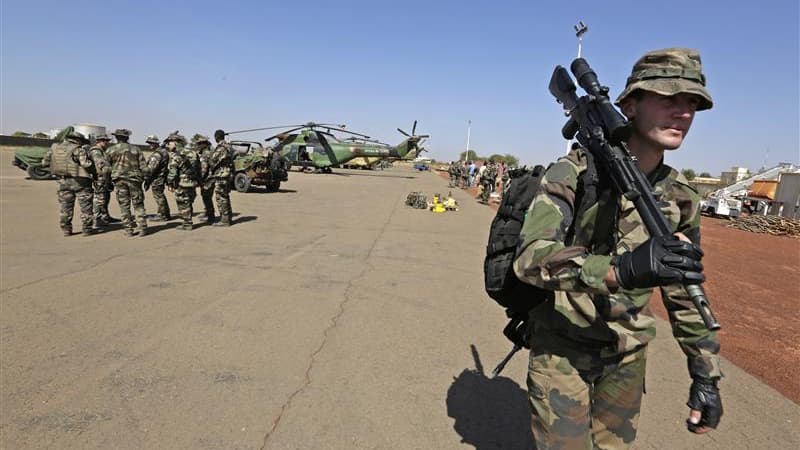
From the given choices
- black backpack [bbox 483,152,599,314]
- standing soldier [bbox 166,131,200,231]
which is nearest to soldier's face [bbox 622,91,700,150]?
black backpack [bbox 483,152,599,314]

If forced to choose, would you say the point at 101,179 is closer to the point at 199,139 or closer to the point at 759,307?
the point at 199,139

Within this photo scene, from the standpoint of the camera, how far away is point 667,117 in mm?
1683

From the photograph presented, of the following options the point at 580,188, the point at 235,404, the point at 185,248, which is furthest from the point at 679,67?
the point at 185,248

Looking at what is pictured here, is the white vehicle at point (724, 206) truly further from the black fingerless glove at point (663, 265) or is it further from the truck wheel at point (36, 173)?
the truck wheel at point (36, 173)

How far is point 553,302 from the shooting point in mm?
1790

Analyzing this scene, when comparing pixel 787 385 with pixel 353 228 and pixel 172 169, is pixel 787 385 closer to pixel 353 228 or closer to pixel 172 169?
pixel 353 228

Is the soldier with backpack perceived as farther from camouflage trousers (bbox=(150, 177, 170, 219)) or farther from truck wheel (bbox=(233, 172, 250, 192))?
truck wheel (bbox=(233, 172, 250, 192))

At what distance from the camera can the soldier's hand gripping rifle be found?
143 centimetres

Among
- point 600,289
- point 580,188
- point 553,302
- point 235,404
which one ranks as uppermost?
point 580,188

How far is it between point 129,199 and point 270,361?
22.2 feet

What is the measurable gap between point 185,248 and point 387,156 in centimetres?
2752

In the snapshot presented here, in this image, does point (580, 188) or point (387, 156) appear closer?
point (580, 188)

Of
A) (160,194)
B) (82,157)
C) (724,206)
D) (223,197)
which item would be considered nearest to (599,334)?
(82,157)

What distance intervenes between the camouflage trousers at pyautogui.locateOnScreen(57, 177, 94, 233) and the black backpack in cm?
878
